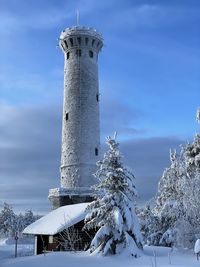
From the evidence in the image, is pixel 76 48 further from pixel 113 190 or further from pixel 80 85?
pixel 113 190

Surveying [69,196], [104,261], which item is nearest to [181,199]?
Result: [104,261]

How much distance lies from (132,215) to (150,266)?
5359 millimetres

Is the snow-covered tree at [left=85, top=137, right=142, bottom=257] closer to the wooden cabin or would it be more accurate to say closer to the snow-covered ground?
the snow-covered ground

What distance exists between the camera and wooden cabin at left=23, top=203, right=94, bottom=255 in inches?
1241

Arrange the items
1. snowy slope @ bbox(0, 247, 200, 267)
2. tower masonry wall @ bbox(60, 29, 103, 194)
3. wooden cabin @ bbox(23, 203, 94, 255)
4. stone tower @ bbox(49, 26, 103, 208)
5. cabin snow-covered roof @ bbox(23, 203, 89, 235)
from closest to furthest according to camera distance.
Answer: snowy slope @ bbox(0, 247, 200, 267) → wooden cabin @ bbox(23, 203, 94, 255) → cabin snow-covered roof @ bbox(23, 203, 89, 235) → stone tower @ bbox(49, 26, 103, 208) → tower masonry wall @ bbox(60, 29, 103, 194)

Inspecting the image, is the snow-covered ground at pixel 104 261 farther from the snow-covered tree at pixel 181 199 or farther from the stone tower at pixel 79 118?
the stone tower at pixel 79 118

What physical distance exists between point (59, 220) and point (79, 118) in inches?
512

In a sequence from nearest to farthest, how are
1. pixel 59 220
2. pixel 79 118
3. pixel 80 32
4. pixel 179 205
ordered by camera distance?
pixel 179 205, pixel 59 220, pixel 79 118, pixel 80 32

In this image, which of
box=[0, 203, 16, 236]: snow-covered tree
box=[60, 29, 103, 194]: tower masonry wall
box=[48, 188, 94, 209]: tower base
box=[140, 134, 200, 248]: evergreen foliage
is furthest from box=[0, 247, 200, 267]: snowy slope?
box=[0, 203, 16, 236]: snow-covered tree

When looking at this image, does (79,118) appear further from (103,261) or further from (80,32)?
(103,261)

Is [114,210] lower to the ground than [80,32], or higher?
lower

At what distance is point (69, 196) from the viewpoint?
Answer: 135ft

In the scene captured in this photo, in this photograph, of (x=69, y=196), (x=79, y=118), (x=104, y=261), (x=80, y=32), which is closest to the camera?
(x=104, y=261)

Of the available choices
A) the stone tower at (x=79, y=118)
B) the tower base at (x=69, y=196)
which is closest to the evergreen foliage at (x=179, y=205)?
the tower base at (x=69, y=196)
